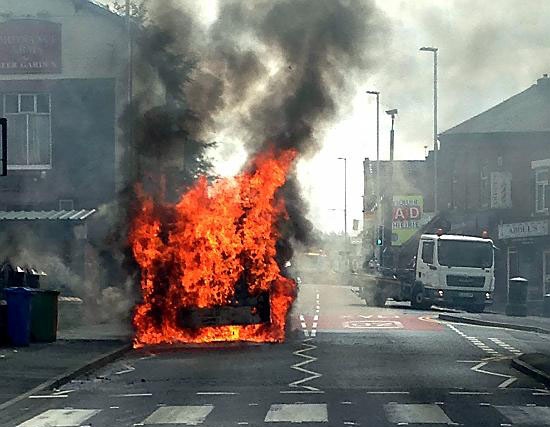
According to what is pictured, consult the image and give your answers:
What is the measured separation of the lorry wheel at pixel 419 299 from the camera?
3612 centimetres

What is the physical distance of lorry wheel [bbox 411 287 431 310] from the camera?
119 feet

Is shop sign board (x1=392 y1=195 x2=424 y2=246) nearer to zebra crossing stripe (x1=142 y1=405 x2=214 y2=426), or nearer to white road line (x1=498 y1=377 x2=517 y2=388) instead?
white road line (x1=498 y1=377 x2=517 y2=388)

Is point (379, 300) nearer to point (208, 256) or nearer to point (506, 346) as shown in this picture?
point (506, 346)

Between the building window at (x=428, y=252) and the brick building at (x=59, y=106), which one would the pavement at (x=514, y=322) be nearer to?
the building window at (x=428, y=252)

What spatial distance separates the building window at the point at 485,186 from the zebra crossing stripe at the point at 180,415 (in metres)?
36.8

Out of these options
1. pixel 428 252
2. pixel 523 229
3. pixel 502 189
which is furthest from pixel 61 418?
pixel 502 189

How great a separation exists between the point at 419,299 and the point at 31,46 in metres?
15.3

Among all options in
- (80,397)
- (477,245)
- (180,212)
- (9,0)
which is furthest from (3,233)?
(80,397)

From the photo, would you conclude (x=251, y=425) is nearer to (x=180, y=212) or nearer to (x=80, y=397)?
(x=80, y=397)

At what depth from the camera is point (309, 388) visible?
13.2m

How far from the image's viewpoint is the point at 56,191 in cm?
3306

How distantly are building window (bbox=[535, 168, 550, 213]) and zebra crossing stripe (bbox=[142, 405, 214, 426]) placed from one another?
3122 cm

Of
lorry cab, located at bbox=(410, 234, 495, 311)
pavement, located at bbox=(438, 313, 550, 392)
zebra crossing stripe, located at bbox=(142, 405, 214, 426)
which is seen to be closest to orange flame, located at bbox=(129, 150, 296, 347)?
pavement, located at bbox=(438, 313, 550, 392)

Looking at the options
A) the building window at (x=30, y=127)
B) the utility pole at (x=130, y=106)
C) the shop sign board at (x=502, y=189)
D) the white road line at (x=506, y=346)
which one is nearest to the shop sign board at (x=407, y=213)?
the shop sign board at (x=502, y=189)
